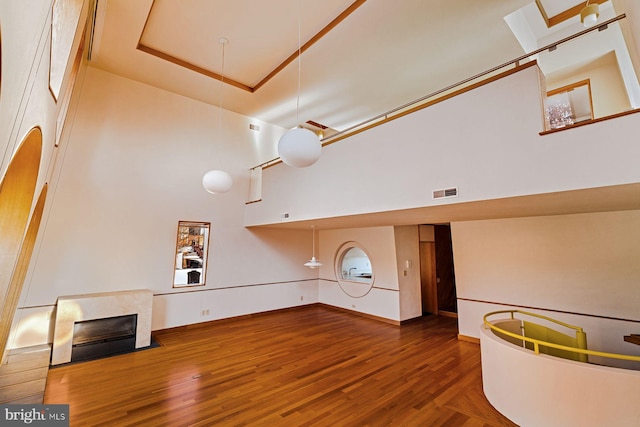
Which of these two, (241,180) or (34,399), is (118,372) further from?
(241,180)

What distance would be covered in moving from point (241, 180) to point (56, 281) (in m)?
4.31

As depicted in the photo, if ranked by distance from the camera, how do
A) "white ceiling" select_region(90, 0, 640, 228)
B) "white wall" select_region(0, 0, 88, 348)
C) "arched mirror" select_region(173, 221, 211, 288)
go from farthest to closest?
"arched mirror" select_region(173, 221, 211, 288), "white ceiling" select_region(90, 0, 640, 228), "white wall" select_region(0, 0, 88, 348)

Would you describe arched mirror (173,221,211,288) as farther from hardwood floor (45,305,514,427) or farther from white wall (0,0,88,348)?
white wall (0,0,88,348)

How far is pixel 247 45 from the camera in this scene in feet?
17.2

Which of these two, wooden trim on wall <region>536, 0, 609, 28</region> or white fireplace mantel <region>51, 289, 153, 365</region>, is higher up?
wooden trim on wall <region>536, 0, 609, 28</region>

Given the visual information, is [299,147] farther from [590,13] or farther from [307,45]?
[590,13]

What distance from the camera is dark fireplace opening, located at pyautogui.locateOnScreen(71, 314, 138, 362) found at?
185 inches

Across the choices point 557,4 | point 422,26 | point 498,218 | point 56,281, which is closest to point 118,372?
point 56,281

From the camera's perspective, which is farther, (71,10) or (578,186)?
(578,186)

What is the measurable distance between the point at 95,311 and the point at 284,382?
360cm

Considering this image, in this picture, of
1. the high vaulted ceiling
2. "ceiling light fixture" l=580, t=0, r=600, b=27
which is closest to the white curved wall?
"ceiling light fixture" l=580, t=0, r=600, b=27

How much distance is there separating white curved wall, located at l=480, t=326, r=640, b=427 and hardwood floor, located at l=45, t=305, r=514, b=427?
0.83 ft

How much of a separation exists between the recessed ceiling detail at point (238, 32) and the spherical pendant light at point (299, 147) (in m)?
3.24

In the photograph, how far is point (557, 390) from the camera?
2771 millimetres
